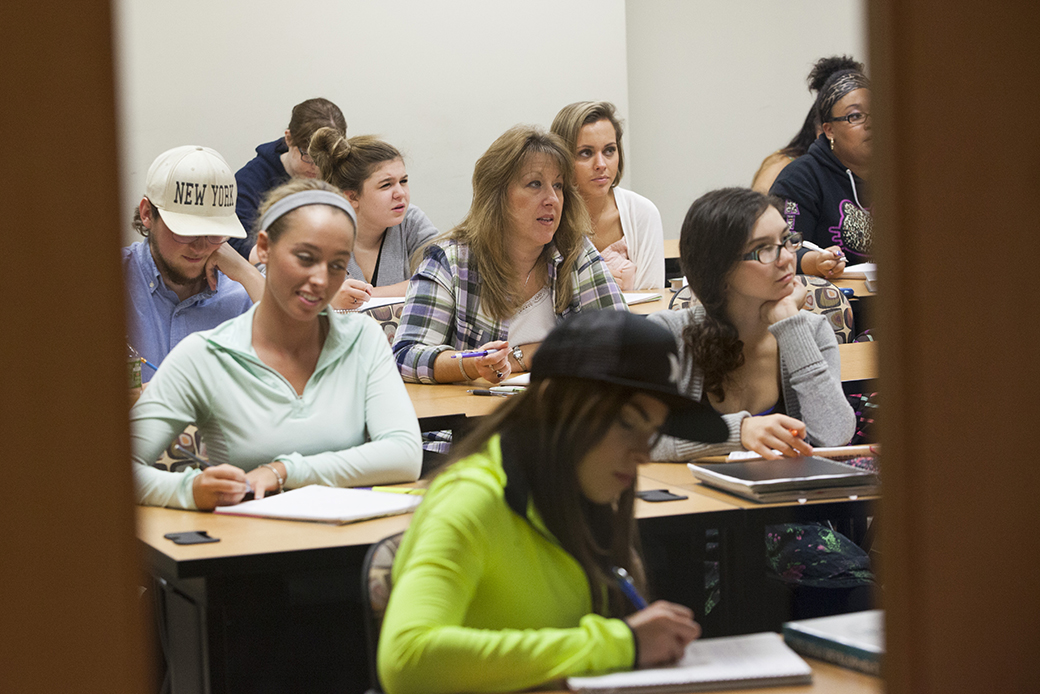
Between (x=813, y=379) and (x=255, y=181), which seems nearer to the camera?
(x=255, y=181)

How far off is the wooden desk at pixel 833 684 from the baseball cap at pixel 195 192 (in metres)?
0.60

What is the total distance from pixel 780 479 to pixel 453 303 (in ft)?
2.06

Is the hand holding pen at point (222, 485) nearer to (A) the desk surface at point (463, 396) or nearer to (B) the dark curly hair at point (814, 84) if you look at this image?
(A) the desk surface at point (463, 396)

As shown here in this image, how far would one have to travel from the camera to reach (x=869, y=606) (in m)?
0.95

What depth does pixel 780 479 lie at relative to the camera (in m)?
1.50

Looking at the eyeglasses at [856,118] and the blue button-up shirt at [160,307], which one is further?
the eyeglasses at [856,118]

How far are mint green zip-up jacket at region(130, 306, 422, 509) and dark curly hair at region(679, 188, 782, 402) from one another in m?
0.48

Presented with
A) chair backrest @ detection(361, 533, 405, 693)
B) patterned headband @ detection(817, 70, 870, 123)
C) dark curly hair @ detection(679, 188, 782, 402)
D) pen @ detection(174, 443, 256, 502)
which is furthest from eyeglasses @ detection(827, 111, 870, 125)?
pen @ detection(174, 443, 256, 502)

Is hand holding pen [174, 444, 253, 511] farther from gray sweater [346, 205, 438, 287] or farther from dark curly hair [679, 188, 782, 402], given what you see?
dark curly hair [679, 188, 782, 402]

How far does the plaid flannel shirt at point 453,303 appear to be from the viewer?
1144 mm

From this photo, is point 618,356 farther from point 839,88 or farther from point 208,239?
point 208,239

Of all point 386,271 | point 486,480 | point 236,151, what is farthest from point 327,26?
point 386,271

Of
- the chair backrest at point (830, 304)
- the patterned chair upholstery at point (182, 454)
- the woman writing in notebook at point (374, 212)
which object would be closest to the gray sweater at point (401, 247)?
the woman writing in notebook at point (374, 212)

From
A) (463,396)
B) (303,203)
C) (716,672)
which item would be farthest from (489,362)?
(716,672)
